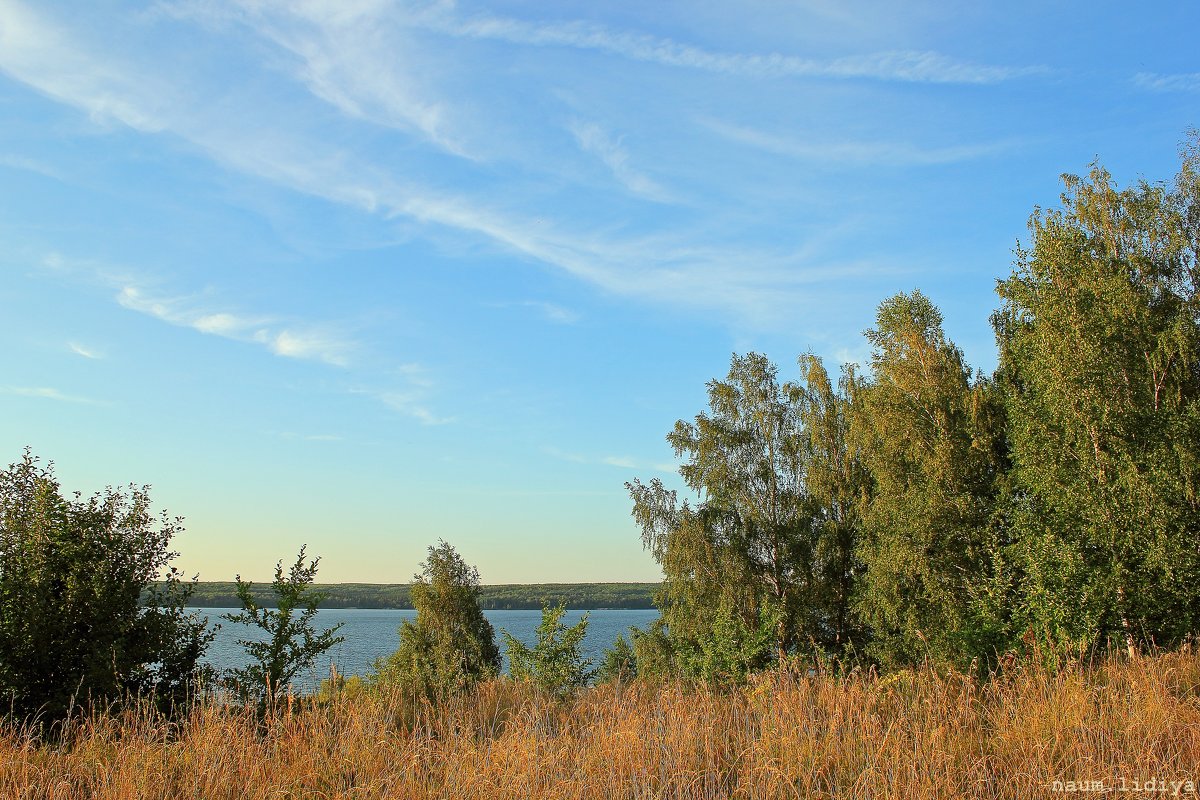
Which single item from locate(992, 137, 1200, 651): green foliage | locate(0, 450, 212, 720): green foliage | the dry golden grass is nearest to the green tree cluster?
locate(992, 137, 1200, 651): green foliage

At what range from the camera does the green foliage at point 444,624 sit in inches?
1396

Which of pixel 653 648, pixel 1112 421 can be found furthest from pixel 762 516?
pixel 1112 421

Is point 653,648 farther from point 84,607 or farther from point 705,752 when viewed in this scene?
point 705,752

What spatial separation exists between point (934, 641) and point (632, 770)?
1953 cm

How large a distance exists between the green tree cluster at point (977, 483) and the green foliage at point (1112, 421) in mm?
57

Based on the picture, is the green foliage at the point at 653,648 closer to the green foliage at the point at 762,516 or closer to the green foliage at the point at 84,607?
the green foliage at the point at 762,516

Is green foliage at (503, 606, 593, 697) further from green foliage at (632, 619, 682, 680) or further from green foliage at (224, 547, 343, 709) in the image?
green foliage at (632, 619, 682, 680)

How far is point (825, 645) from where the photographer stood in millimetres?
28953

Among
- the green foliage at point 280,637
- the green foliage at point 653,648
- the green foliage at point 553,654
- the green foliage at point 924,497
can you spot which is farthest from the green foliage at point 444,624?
the green foliage at point 280,637

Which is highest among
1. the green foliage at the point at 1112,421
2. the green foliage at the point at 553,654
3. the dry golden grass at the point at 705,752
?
the green foliage at the point at 1112,421

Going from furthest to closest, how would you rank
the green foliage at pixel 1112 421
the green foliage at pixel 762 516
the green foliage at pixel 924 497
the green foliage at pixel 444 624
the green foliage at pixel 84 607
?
the green foliage at pixel 444 624, the green foliage at pixel 762 516, the green foliage at pixel 924 497, the green foliage at pixel 1112 421, the green foliage at pixel 84 607

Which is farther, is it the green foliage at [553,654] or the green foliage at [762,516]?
the green foliage at [762,516]

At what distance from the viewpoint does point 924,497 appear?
23688 millimetres

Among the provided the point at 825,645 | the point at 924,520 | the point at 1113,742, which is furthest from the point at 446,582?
the point at 1113,742
